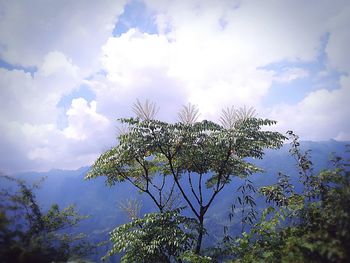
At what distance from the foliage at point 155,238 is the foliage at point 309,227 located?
3.38m

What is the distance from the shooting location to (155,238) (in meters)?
12.0

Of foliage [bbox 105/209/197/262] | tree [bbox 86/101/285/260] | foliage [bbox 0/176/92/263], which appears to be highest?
tree [bbox 86/101/285/260]

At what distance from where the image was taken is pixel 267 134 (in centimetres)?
1320

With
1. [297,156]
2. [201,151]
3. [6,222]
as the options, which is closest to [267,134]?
[297,156]

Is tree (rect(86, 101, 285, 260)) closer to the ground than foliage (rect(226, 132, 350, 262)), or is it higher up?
higher up

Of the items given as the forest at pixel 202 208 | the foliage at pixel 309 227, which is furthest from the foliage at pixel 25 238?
the foliage at pixel 309 227

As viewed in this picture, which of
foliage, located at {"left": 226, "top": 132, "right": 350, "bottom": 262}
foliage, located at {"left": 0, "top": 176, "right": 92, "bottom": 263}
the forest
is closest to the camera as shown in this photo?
foliage, located at {"left": 0, "top": 176, "right": 92, "bottom": 263}

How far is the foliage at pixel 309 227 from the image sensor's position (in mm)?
5539

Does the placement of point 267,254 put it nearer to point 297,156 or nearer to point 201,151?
point 297,156

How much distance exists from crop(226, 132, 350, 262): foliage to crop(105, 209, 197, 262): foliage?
3.38m

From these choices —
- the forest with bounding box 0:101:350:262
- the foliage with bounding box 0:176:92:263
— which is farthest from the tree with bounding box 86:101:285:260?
the foliage with bounding box 0:176:92:263

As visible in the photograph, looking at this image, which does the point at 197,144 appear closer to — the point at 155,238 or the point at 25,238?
the point at 155,238

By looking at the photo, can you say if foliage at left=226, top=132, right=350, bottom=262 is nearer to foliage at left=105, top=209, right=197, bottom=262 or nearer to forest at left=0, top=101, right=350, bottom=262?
forest at left=0, top=101, right=350, bottom=262

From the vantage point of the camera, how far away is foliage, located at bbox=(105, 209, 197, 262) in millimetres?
11883
